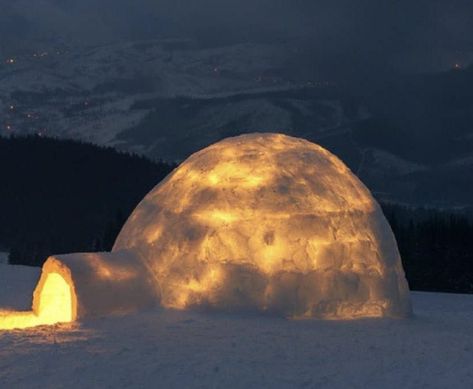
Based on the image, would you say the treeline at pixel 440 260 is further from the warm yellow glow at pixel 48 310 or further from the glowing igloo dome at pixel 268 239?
the warm yellow glow at pixel 48 310

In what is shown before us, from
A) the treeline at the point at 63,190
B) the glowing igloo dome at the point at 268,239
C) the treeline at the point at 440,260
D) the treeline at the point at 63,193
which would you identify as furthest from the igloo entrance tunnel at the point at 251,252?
the treeline at the point at 63,190

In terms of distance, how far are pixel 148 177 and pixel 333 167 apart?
50686 millimetres

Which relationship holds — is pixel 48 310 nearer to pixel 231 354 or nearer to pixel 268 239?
pixel 268 239

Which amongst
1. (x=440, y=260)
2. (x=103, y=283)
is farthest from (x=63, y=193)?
(x=103, y=283)

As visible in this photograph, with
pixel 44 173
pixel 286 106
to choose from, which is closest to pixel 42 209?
pixel 44 173

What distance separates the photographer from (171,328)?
9.52 m

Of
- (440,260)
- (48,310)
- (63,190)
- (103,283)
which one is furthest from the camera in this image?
(63,190)

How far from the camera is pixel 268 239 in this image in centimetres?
1061

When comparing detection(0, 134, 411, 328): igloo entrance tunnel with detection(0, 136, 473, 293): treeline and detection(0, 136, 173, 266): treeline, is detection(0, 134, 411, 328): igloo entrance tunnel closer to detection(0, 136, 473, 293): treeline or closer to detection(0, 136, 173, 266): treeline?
detection(0, 136, 473, 293): treeline

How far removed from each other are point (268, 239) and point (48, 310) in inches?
157

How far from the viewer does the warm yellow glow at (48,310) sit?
11719mm

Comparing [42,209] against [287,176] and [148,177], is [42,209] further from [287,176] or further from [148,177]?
[287,176]

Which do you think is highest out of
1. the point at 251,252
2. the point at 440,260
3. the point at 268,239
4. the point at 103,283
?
the point at 268,239

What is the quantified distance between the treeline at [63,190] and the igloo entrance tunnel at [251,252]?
36.4m
